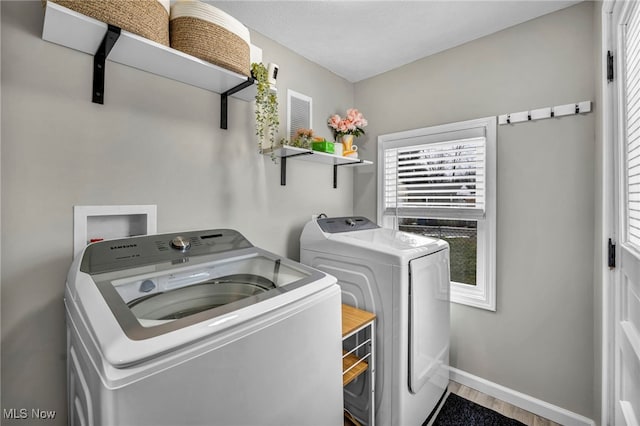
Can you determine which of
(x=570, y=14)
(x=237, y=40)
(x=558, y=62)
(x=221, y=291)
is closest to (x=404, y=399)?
(x=221, y=291)

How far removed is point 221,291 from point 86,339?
0.43 meters

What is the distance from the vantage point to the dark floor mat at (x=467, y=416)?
6.11 feet

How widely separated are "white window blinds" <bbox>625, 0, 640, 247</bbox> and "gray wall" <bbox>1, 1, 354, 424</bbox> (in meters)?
1.88

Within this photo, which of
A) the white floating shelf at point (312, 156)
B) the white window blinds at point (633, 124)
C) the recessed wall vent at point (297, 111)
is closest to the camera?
the white window blinds at point (633, 124)

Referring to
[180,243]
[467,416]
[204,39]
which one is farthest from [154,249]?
[467,416]

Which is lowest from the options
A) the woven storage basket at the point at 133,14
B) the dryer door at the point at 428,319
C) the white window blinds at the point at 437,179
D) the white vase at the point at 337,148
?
the dryer door at the point at 428,319

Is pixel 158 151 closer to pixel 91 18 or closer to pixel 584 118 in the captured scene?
pixel 91 18

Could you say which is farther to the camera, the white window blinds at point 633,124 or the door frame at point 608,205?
the door frame at point 608,205

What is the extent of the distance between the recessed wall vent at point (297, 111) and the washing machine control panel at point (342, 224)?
706mm

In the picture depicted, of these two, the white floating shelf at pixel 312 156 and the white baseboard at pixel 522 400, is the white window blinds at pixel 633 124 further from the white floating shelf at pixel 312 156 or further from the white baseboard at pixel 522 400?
the white floating shelf at pixel 312 156

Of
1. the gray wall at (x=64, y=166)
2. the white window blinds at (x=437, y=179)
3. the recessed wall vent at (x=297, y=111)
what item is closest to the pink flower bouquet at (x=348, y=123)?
the recessed wall vent at (x=297, y=111)

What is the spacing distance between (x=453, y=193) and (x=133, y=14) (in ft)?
7.25

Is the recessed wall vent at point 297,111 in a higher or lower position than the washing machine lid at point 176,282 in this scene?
higher

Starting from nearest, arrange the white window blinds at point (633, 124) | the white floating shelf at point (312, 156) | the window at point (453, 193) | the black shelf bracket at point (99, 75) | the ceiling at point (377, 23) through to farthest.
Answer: the white window blinds at point (633, 124) < the black shelf bracket at point (99, 75) < the ceiling at point (377, 23) < the white floating shelf at point (312, 156) < the window at point (453, 193)
